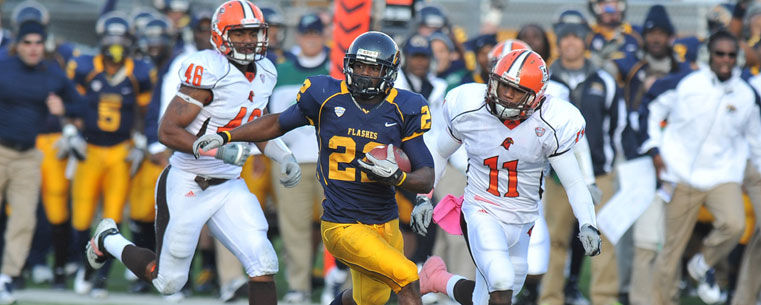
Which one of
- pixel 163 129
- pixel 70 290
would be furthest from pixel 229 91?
pixel 70 290

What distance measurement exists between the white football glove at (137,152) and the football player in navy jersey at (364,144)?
298cm

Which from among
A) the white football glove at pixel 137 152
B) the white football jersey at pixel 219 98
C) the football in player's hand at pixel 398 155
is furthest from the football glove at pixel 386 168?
the white football glove at pixel 137 152

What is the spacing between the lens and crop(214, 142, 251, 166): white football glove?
17.6 ft

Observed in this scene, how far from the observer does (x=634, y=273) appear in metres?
7.71

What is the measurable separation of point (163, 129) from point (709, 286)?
412 centimetres

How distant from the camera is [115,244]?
6.42m

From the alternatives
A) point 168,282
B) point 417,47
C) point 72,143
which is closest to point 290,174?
point 168,282

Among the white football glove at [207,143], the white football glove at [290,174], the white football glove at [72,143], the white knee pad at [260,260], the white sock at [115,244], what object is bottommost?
the white sock at [115,244]

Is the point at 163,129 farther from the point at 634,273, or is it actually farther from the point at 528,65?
the point at 634,273

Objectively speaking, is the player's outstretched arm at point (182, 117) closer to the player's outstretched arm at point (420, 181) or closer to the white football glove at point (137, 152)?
the player's outstretched arm at point (420, 181)

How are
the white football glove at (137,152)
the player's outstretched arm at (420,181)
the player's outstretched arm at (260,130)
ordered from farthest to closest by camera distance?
the white football glove at (137,152)
the player's outstretched arm at (260,130)
the player's outstretched arm at (420,181)

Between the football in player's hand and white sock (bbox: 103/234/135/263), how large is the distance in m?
2.04

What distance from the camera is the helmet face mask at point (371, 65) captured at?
5.21 m

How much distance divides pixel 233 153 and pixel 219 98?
2.00 feet
